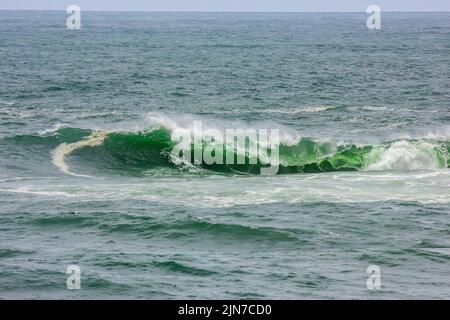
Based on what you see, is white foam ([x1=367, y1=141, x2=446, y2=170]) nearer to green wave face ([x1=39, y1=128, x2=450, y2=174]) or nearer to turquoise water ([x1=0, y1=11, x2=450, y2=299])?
green wave face ([x1=39, y1=128, x2=450, y2=174])

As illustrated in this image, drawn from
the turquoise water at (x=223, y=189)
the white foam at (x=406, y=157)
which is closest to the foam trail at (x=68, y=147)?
the turquoise water at (x=223, y=189)

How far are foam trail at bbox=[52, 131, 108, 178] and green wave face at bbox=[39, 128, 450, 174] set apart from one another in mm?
192

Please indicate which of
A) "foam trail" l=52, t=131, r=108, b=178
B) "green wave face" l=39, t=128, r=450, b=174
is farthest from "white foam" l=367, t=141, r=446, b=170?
"foam trail" l=52, t=131, r=108, b=178

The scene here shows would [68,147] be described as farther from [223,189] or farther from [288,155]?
[223,189]

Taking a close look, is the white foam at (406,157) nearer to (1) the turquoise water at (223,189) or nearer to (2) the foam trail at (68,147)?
(1) the turquoise water at (223,189)

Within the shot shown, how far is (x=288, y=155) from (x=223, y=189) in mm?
9286

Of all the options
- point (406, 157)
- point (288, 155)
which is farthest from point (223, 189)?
point (406, 157)

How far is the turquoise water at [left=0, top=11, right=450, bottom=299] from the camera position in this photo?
75.9 feet

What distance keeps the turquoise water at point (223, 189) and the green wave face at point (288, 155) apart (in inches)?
4.3
